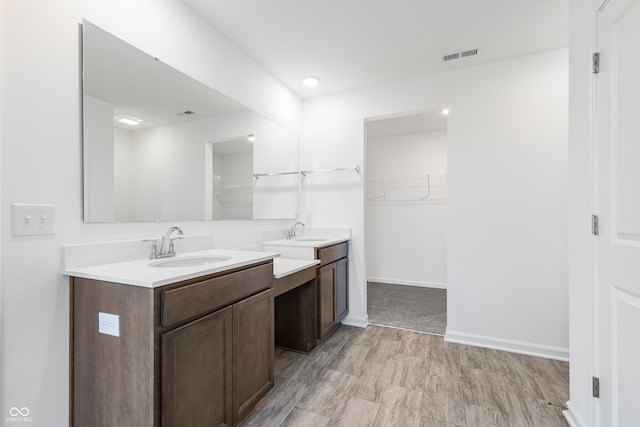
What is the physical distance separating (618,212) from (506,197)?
1.29 meters

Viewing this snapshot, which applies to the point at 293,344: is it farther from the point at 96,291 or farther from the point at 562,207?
the point at 562,207

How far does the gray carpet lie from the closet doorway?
0.09ft

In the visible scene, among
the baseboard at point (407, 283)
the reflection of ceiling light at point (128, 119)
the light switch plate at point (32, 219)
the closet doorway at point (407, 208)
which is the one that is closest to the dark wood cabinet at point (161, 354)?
the light switch plate at point (32, 219)

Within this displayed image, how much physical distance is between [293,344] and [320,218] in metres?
1.27

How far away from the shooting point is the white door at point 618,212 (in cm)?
108

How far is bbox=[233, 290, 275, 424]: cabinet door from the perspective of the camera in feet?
4.64

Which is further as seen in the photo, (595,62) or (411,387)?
(411,387)

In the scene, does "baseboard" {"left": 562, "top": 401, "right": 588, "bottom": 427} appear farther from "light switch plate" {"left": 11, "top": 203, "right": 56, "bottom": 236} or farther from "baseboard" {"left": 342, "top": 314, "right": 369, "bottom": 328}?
"light switch plate" {"left": 11, "top": 203, "right": 56, "bottom": 236}

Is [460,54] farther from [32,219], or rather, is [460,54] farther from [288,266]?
[32,219]

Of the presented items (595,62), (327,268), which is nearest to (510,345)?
(327,268)

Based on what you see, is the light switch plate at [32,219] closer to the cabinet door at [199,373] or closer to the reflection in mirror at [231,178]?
the cabinet door at [199,373]

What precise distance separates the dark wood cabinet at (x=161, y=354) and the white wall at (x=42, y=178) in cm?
8

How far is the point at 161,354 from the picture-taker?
105cm

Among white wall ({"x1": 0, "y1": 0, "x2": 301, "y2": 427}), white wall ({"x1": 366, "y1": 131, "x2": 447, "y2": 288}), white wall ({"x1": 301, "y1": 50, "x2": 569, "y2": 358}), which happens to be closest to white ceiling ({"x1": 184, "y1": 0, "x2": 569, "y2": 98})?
white wall ({"x1": 301, "y1": 50, "x2": 569, "y2": 358})
